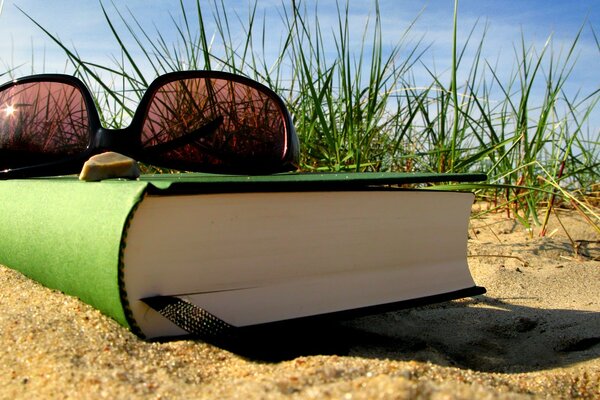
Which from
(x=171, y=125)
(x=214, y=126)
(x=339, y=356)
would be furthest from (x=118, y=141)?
(x=339, y=356)

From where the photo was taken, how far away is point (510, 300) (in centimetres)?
169

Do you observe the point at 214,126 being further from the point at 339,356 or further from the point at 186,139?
the point at 339,356

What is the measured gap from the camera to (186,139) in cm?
171

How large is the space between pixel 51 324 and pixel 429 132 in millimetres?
2042

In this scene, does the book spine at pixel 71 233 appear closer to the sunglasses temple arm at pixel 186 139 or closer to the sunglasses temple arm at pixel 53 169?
the sunglasses temple arm at pixel 53 169

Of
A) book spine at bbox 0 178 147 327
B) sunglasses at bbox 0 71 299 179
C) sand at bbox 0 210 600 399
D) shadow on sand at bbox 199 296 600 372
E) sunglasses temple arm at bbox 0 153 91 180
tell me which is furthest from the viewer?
sunglasses at bbox 0 71 299 179

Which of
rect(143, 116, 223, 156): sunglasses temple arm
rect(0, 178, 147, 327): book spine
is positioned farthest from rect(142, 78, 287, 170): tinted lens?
rect(0, 178, 147, 327): book spine

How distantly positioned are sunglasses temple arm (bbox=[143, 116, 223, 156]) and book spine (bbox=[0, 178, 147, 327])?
35 centimetres

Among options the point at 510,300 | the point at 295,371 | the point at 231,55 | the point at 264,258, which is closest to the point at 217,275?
the point at 264,258

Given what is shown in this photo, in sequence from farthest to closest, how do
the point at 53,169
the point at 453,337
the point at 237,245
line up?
the point at 53,169 < the point at 453,337 < the point at 237,245

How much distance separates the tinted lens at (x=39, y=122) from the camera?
1.65 meters

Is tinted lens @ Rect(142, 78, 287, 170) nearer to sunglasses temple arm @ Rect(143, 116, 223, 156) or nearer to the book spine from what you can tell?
sunglasses temple arm @ Rect(143, 116, 223, 156)

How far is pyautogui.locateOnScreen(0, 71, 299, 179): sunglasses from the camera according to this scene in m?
1.62

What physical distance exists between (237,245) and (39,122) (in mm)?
932
